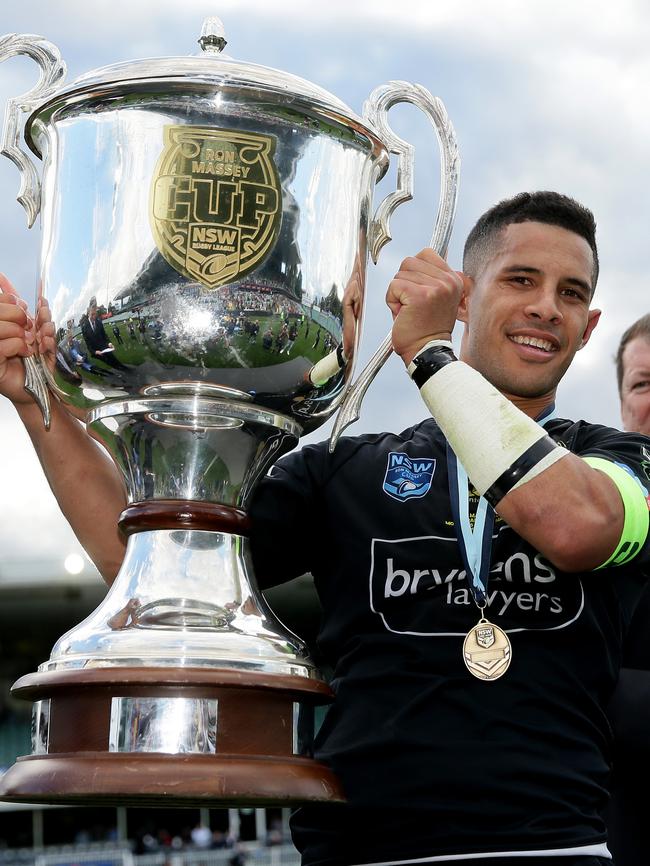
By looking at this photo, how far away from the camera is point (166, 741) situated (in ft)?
4.67

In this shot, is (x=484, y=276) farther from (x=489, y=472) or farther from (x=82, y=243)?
(x=82, y=243)

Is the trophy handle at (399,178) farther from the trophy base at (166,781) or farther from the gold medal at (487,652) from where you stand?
the trophy base at (166,781)

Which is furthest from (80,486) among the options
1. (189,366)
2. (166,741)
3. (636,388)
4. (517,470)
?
(636,388)

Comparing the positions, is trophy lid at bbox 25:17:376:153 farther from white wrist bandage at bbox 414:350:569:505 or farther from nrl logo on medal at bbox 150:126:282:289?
→ white wrist bandage at bbox 414:350:569:505

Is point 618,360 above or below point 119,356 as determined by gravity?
above

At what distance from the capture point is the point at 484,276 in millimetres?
2197

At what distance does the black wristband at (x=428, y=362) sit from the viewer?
1.63 metres

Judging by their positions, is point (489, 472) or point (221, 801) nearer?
point (221, 801)

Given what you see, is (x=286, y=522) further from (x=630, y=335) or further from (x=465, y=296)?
(x=630, y=335)

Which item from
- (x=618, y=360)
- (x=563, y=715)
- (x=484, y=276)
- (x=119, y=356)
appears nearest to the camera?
(x=119, y=356)

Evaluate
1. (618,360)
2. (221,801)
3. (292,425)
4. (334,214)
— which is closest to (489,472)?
(292,425)

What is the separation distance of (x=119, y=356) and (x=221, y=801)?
0.54 metres

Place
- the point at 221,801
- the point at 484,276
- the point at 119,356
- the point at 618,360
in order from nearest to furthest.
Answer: the point at 221,801
the point at 119,356
the point at 484,276
the point at 618,360

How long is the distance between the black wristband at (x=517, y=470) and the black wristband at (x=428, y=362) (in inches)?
6.1
